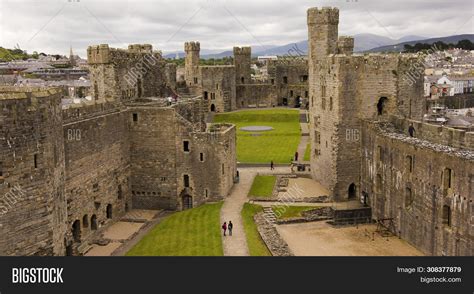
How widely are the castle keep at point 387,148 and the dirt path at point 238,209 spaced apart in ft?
19.7

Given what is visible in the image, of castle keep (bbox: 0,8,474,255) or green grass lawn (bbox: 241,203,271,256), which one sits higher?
castle keep (bbox: 0,8,474,255)

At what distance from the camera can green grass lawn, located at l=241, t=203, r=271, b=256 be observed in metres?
29.8

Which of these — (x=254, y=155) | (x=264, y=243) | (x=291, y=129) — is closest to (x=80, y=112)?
(x=264, y=243)

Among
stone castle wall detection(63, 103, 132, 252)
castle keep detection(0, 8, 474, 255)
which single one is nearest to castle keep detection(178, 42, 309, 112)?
castle keep detection(0, 8, 474, 255)

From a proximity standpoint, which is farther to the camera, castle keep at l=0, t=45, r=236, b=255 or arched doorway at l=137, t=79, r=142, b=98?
arched doorway at l=137, t=79, r=142, b=98

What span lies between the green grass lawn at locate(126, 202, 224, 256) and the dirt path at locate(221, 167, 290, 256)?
0.49 meters

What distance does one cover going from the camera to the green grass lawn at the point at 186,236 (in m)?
30.4

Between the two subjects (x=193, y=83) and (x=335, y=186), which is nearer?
(x=335, y=186)

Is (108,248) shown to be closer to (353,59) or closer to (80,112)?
(80,112)

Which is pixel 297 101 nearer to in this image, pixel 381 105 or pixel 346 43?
pixel 346 43

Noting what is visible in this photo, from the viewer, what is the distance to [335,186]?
4006 centimetres

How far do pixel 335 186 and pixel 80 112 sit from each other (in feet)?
62.1

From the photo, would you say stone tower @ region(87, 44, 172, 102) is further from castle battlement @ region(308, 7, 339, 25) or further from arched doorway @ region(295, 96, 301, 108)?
arched doorway @ region(295, 96, 301, 108)

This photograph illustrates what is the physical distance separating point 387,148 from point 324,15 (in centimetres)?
1509
